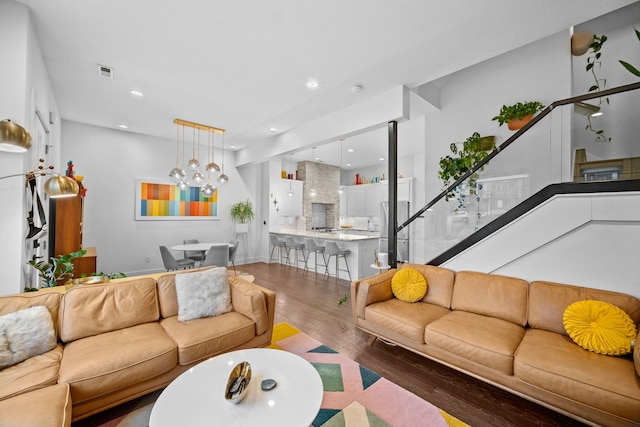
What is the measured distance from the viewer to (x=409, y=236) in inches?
151

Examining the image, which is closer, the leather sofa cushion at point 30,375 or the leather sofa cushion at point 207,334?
the leather sofa cushion at point 30,375

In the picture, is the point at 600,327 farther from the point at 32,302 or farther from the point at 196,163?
the point at 196,163

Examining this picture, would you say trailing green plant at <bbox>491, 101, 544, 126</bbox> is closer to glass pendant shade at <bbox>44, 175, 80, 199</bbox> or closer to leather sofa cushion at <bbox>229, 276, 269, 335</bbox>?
leather sofa cushion at <bbox>229, 276, 269, 335</bbox>

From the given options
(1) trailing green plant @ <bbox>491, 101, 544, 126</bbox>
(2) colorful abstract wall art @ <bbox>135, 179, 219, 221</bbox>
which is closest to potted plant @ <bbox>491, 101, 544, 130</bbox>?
(1) trailing green plant @ <bbox>491, 101, 544, 126</bbox>

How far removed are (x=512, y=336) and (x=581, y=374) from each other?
485 mm

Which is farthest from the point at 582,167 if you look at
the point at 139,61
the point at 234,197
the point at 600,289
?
the point at 234,197

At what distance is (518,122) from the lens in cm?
349

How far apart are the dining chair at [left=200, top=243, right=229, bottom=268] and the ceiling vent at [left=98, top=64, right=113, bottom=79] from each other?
2.81 m

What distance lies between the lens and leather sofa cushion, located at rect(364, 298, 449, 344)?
2391 millimetres

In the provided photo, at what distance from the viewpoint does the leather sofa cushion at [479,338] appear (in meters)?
1.93

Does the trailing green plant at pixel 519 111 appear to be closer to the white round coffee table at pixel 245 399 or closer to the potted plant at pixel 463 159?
the potted plant at pixel 463 159

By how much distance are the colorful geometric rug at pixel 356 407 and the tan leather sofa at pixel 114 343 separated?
0.15 m

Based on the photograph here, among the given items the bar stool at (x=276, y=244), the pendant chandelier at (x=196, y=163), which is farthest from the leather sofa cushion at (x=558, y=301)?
the bar stool at (x=276, y=244)

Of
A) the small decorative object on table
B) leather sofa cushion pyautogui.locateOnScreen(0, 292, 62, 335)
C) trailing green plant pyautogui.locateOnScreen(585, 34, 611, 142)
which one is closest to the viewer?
the small decorative object on table
